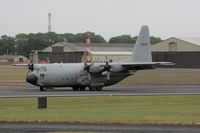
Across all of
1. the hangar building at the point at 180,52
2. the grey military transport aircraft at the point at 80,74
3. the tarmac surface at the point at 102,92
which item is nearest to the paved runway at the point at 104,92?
the tarmac surface at the point at 102,92

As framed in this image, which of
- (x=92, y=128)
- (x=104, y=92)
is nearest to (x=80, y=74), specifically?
(x=104, y=92)

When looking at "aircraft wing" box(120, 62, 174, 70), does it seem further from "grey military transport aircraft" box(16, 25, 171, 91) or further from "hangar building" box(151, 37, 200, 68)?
"hangar building" box(151, 37, 200, 68)

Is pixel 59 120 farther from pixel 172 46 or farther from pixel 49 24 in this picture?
pixel 49 24

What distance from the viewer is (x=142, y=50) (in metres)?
50.9

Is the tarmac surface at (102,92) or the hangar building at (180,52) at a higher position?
the hangar building at (180,52)

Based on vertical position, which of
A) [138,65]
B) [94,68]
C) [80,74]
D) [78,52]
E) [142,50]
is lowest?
[80,74]

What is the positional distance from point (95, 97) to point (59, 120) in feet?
50.8

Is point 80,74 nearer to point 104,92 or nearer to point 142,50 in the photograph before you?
point 104,92

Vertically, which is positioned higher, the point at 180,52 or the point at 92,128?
the point at 180,52

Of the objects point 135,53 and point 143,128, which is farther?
point 135,53

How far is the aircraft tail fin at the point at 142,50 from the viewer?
50688mm

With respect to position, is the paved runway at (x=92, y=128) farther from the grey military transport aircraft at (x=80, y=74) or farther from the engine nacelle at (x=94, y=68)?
the engine nacelle at (x=94, y=68)

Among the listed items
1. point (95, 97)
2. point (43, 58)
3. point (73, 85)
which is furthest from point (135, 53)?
point (43, 58)

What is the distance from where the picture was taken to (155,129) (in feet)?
57.0
